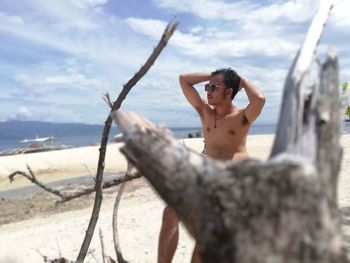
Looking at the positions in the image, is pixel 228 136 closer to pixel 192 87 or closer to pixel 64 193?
pixel 192 87

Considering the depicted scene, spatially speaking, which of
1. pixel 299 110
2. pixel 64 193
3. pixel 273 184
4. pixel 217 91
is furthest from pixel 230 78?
pixel 273 184

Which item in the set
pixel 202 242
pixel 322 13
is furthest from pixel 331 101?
pixel 202 242

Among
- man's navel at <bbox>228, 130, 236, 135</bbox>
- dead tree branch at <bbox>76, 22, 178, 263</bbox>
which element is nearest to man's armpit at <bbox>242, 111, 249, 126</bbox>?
man's navel at <bbox>228, 130, 236, 135</bbox>

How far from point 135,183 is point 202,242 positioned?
16069mm

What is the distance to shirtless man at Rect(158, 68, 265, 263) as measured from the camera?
423 cm

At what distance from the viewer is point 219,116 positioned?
466 centimetres

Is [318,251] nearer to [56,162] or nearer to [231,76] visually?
[231,76]

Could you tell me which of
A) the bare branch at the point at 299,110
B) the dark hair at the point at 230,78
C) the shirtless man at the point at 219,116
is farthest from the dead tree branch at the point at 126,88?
the dark hair at the point at 230,78

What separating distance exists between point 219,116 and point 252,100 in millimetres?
430

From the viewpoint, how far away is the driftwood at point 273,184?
4.87 ft

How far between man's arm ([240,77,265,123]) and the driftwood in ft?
7.99

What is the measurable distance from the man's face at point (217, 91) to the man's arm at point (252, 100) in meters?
0.20

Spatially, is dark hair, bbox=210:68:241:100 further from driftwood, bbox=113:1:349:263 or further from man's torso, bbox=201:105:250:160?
driftwood, bbox=113:1:349:263

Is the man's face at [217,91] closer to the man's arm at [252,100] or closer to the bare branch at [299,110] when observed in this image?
the man's arm at [252,100]
